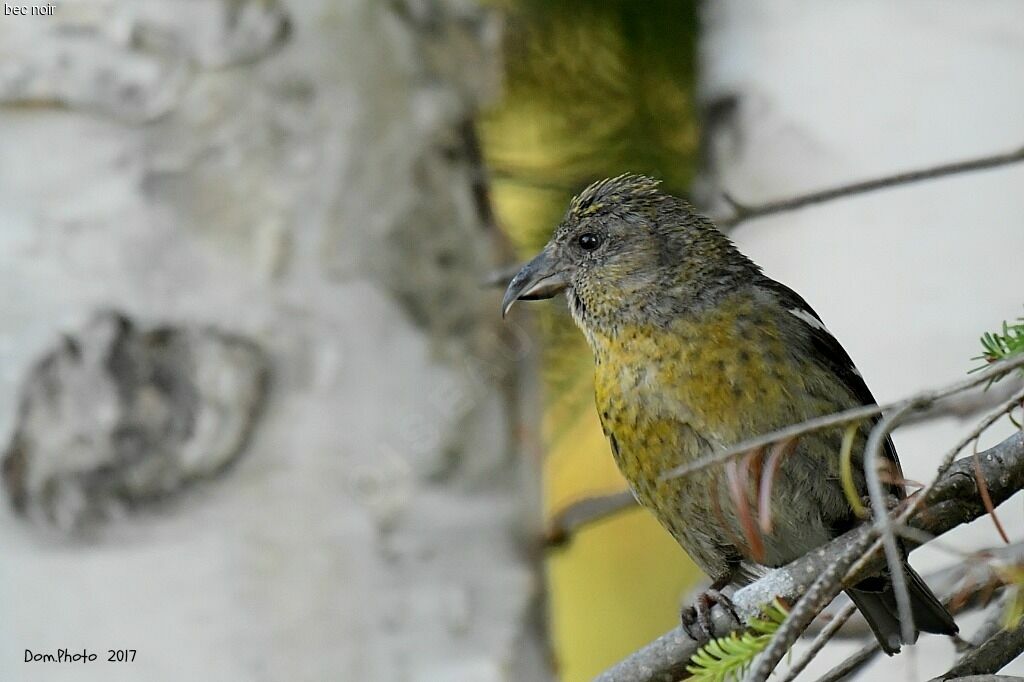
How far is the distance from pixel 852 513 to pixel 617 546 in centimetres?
242

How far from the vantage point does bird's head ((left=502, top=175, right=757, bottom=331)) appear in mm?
2031

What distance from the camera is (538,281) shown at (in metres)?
2.17

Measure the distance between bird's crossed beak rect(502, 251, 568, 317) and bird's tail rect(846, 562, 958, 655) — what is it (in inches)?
29.1

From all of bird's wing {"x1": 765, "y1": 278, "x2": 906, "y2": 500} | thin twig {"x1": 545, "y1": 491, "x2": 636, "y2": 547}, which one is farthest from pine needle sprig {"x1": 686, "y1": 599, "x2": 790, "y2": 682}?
thin twig {"x1": 545, "y1": 491, "x2": 636, "y2": 547}

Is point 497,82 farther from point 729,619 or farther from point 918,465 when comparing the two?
point 729,619

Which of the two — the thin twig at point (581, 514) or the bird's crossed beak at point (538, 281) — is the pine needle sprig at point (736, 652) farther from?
the thin twig at point (581, 514)

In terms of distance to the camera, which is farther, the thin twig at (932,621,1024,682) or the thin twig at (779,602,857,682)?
the thin twig at (932,621,1024,682)

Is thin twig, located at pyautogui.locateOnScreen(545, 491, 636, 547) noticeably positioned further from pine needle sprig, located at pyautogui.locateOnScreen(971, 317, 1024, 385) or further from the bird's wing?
pine needle sprig, located at pyautogui.locateOnScreen(971, 317, 1024, 385)

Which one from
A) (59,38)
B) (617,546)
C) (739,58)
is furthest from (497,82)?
(617,546)

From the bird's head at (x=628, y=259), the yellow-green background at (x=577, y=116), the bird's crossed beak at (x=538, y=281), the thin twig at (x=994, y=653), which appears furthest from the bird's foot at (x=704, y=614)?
the yellow-green background at (x=577, y=116)

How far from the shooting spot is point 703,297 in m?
1.99

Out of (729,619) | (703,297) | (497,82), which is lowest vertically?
(729,619)

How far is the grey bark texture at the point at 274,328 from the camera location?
2092 millimetres

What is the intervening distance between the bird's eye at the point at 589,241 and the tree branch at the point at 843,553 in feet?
2.69
